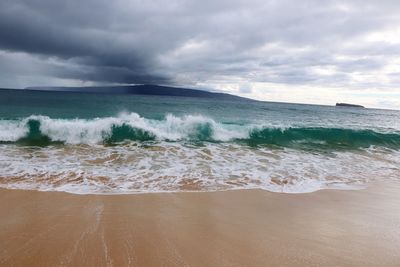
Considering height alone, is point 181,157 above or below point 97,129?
below

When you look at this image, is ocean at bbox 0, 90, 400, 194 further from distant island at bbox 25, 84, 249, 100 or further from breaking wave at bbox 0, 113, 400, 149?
distant island at bbox 25, 84, 249, 100

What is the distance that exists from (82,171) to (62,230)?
3.28 metres

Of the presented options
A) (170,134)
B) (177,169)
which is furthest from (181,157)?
(170,134)

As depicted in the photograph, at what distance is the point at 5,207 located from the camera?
4.22 metres

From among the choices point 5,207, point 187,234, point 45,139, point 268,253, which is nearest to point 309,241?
point 268,253

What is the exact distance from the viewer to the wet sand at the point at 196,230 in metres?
2.98

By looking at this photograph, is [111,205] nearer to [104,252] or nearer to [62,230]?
[62,230]

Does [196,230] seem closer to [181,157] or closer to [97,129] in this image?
[181,157]

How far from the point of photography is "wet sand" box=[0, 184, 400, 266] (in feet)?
9.77

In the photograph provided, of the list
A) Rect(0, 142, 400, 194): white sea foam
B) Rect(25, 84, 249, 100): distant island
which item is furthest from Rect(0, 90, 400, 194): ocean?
Rect(25, 84, 249, 100): distant island

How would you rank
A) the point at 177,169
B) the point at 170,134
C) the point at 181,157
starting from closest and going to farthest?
the point at 177,169
the point at 181,157
the point at 170,134

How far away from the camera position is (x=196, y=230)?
3658mm

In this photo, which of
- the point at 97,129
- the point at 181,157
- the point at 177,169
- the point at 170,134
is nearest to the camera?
the point at 177,169

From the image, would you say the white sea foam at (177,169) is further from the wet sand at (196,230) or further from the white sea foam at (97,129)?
the white sea foam at (97,129)
